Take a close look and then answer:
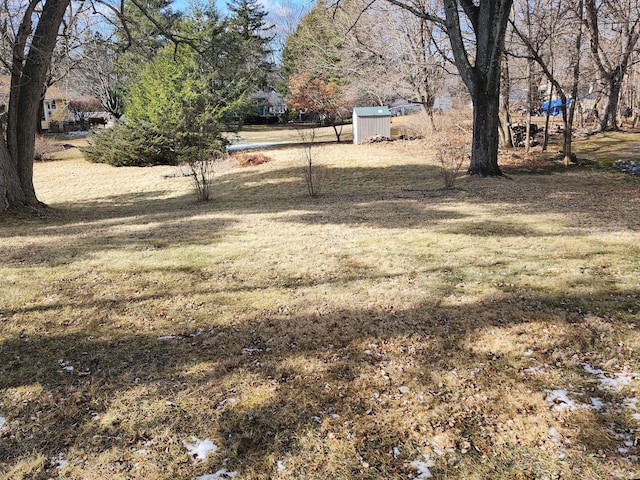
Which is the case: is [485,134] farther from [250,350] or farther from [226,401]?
[226,401]

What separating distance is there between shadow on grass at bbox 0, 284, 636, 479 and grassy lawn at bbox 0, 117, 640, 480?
0.01m

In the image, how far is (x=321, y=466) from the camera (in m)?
2.11

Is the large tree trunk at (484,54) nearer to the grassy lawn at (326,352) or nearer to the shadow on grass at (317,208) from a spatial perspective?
the shadow on grass at (317,208)

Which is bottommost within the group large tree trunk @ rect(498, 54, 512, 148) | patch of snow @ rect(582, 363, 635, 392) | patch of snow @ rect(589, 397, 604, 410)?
patch of snow @ rect(589, 397, 604, 410)

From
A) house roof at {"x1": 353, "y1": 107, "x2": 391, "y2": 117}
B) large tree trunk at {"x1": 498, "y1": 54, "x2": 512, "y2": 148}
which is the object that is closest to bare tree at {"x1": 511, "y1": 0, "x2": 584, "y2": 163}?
large tree trunk at {"x1": 498, "y1": 54, "x2": 512, "y2": 148}

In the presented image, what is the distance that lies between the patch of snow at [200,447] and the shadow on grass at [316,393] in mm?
35

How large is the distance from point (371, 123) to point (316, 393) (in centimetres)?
2107

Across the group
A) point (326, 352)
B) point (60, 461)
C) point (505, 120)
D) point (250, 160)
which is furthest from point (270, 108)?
point (60, 461)

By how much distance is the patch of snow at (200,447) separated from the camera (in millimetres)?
2207

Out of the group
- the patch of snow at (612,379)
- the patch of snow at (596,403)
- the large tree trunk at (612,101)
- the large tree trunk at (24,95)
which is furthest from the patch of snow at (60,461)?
the large tree trunk at (612,101)

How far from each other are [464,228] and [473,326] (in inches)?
130

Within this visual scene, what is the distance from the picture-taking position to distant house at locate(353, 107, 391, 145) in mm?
22406

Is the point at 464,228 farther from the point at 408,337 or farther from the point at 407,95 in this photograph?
the point at 407,95

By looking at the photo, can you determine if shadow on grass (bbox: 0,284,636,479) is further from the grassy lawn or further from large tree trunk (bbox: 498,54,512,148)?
large tree trunk (bbox: 498,54,512,148)
